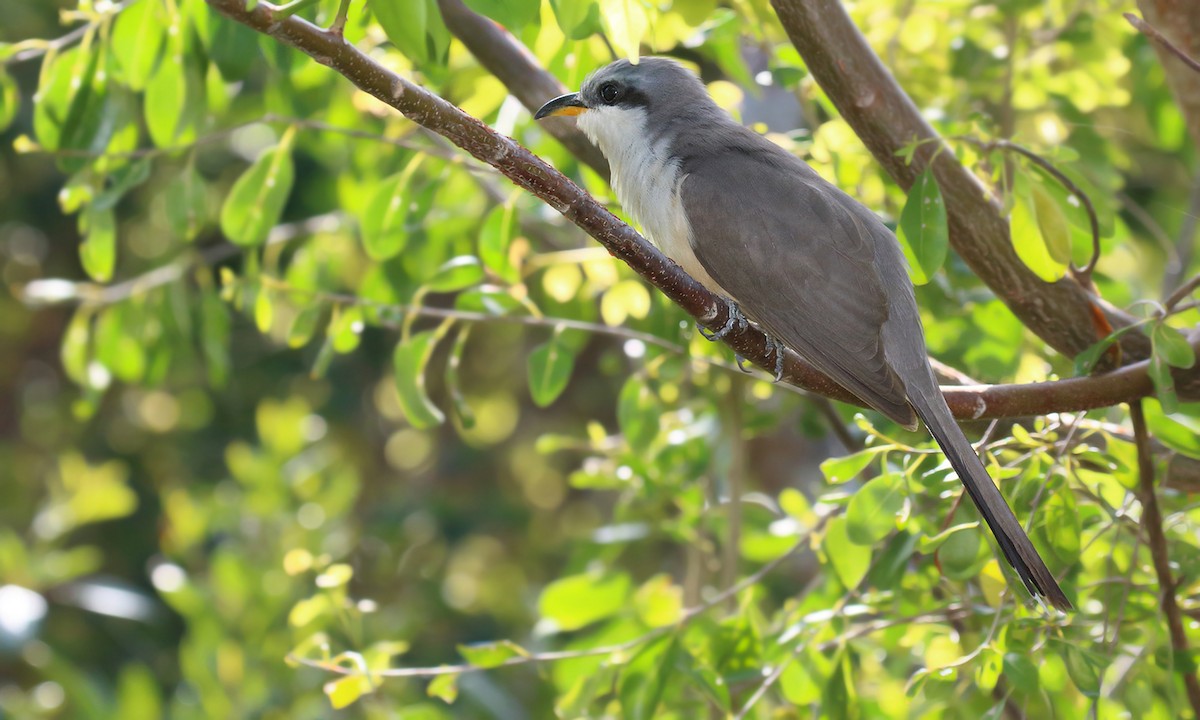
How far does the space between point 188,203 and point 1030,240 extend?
2.14 meters

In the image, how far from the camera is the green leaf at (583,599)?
3375 mm

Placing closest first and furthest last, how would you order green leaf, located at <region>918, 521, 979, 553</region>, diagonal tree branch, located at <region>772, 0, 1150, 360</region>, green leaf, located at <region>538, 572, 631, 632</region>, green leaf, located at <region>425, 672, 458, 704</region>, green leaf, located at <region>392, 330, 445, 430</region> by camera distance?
1. green leaf, located at <region>918, 521, 979, 553</region>
2. diagonal tree branch, located at <region>772, 0, 1150, 360</region>
3. green leaf, located at <region>425, 672, 458, 704</region>
4. green leaf, located at <region>392, 330, 445, 430</region>
5. green leaf, located at <region>538, 572, 631, 632</region>

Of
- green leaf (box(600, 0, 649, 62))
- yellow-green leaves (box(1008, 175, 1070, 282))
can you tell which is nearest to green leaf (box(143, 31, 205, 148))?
green leaf (box(600, 0, 649, 62))

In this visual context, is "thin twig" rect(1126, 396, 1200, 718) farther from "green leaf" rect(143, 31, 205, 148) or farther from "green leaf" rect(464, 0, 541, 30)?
"green leaf" rect(143, 31, 205, 148)

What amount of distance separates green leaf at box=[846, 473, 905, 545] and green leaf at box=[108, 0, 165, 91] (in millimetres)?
1905

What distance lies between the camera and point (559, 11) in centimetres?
211

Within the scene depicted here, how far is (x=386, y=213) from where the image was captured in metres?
3.06

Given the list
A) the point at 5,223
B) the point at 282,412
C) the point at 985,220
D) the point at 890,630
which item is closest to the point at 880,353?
the point at 985,220

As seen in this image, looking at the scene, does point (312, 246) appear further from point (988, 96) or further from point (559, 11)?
point (988, 96)

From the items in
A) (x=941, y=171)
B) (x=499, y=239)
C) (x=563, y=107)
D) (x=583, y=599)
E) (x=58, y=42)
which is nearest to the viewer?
(x=941, y=171)

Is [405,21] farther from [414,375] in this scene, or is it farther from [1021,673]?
[1021,673]

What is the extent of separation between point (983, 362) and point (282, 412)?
9.82 feet

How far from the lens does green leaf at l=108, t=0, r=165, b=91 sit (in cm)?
274

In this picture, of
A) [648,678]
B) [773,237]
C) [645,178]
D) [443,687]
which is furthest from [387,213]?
[648,678]
